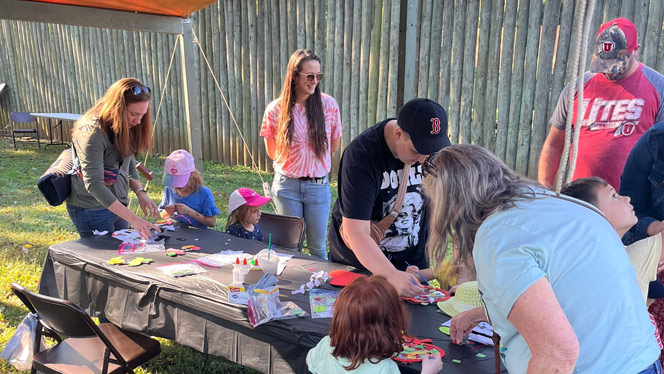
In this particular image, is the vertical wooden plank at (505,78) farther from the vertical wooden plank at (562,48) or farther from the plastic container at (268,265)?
the plastic container at (268,265)

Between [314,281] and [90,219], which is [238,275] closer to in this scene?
[314,281]

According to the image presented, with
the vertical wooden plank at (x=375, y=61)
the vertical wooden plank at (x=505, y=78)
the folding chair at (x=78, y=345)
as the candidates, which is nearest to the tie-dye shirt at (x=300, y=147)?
the folding chair at (x=78, y=345)

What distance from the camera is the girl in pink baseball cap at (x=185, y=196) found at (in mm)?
3590

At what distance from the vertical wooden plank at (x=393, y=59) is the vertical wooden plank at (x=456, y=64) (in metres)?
0.74

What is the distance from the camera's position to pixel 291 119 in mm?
3670

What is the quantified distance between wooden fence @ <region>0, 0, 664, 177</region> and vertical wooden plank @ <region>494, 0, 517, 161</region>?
11 millimetres

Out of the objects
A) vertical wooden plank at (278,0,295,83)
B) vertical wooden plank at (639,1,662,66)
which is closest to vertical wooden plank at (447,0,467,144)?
vertical wooden plank at (639,1,662,66)

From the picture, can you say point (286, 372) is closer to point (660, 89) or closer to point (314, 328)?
point (314, 328)

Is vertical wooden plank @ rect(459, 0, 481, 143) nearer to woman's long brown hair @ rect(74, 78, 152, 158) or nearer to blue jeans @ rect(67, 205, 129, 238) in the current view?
woman's long brown hair @ rect(74, 78, 152, 158)

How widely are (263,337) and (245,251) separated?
0.93 meters

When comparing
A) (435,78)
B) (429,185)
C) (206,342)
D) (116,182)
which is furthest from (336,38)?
(429,185)

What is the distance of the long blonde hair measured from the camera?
1.31m

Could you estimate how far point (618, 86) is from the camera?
2977 millimetres

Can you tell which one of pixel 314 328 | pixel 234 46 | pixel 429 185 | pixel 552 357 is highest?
pixel 234 46
